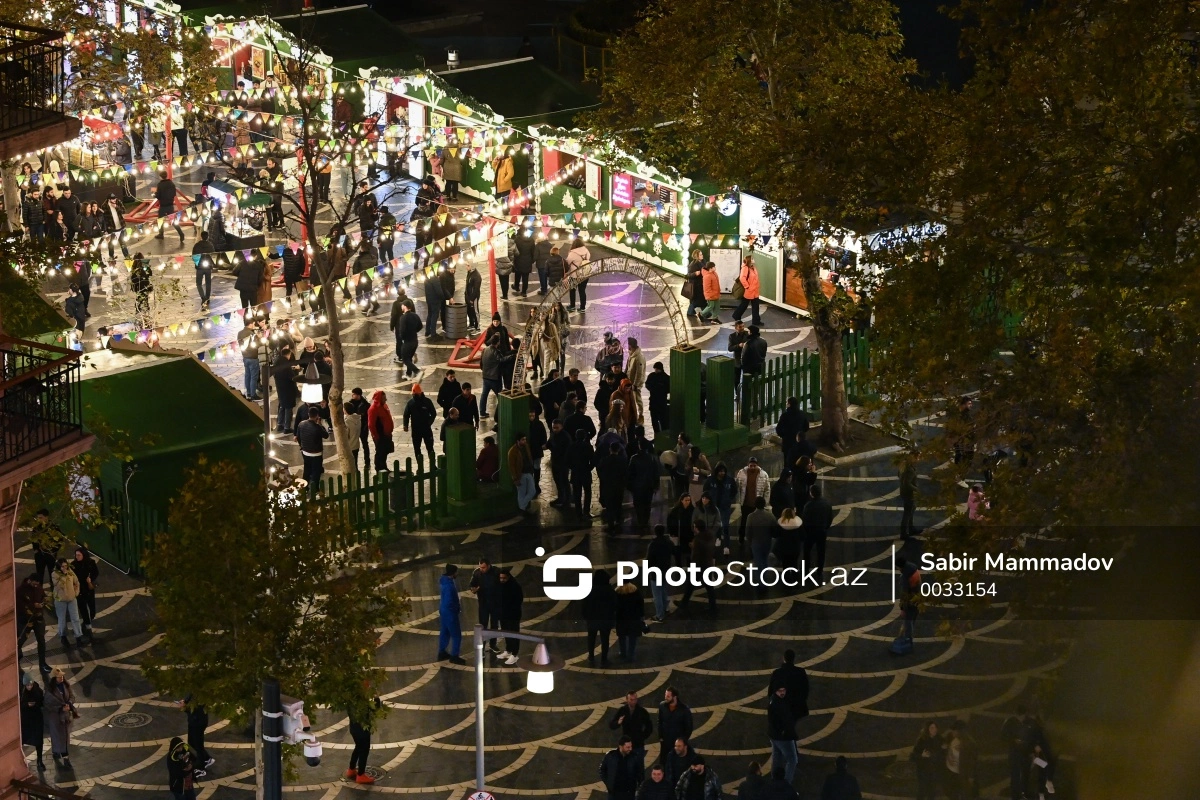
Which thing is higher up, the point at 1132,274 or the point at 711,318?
the point at 1132,274

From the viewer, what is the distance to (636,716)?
73.5 ft

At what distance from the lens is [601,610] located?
25125 mm

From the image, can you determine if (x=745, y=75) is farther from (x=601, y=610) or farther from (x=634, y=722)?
(x=634, y=722)

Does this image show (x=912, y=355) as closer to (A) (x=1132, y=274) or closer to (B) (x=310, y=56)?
(A) (x=1132, y=274)

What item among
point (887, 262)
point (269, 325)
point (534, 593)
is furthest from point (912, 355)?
point (269, 325)

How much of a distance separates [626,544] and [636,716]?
6453 millimetres

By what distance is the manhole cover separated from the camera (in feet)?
78.6

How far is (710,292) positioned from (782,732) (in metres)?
16.8

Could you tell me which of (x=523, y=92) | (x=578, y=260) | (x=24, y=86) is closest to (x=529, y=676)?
(x=24, y=86)

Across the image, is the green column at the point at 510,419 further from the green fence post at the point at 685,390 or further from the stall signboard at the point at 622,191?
the stall signboard at the point at 622,191

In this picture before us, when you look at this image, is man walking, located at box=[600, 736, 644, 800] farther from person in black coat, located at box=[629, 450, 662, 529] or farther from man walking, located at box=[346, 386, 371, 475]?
man walking, located at box=[346, 386, 371, 475]

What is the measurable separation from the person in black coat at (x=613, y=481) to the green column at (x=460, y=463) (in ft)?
5.98

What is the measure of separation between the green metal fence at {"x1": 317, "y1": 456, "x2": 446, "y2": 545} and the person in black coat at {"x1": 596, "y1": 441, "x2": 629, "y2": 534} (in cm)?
231

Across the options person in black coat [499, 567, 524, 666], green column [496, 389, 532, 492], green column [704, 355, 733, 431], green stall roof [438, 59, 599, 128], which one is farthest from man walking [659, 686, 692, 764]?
Result: green stall roof [438, 59, 599, 128]
